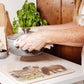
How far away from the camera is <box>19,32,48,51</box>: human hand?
1.20 meters

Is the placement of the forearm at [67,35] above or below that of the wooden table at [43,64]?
above

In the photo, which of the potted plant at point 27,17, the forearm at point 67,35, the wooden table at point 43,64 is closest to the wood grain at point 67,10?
the potted plant at point 27,17

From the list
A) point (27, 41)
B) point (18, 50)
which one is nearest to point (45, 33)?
point (27, 41)

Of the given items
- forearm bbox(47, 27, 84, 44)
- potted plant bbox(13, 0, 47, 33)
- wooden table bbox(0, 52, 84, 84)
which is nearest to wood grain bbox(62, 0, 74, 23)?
potted plant bbox(13, 0, 47, 33)

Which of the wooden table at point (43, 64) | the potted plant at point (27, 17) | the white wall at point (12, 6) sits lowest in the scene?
the wooden table at point (43, 64)

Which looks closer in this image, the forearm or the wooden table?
the wooden table

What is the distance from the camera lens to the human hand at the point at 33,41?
1.20 m

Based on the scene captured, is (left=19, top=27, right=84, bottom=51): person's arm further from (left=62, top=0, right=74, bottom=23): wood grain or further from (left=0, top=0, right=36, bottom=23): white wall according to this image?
(left=0, top=0, right=36, bottom=23): white wall

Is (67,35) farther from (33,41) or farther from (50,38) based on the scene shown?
(33,41)

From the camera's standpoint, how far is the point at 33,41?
1.20 metres

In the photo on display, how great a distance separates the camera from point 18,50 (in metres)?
1.33

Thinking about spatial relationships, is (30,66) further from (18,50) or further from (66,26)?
(66,26)

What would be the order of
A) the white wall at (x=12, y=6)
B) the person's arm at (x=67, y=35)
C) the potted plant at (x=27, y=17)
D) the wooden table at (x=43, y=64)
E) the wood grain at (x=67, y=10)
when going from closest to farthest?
1. the wooden table at (x=43, y=64)
2. the person's arm at (x=67, y=35)
3. the wood grain at (x=67, y=10)
4. the potted plant at (x=27, y=17)
5. the white wall at (x=12, y=6)

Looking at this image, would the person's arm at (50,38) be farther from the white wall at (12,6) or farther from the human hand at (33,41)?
the white wall at (12,6)
